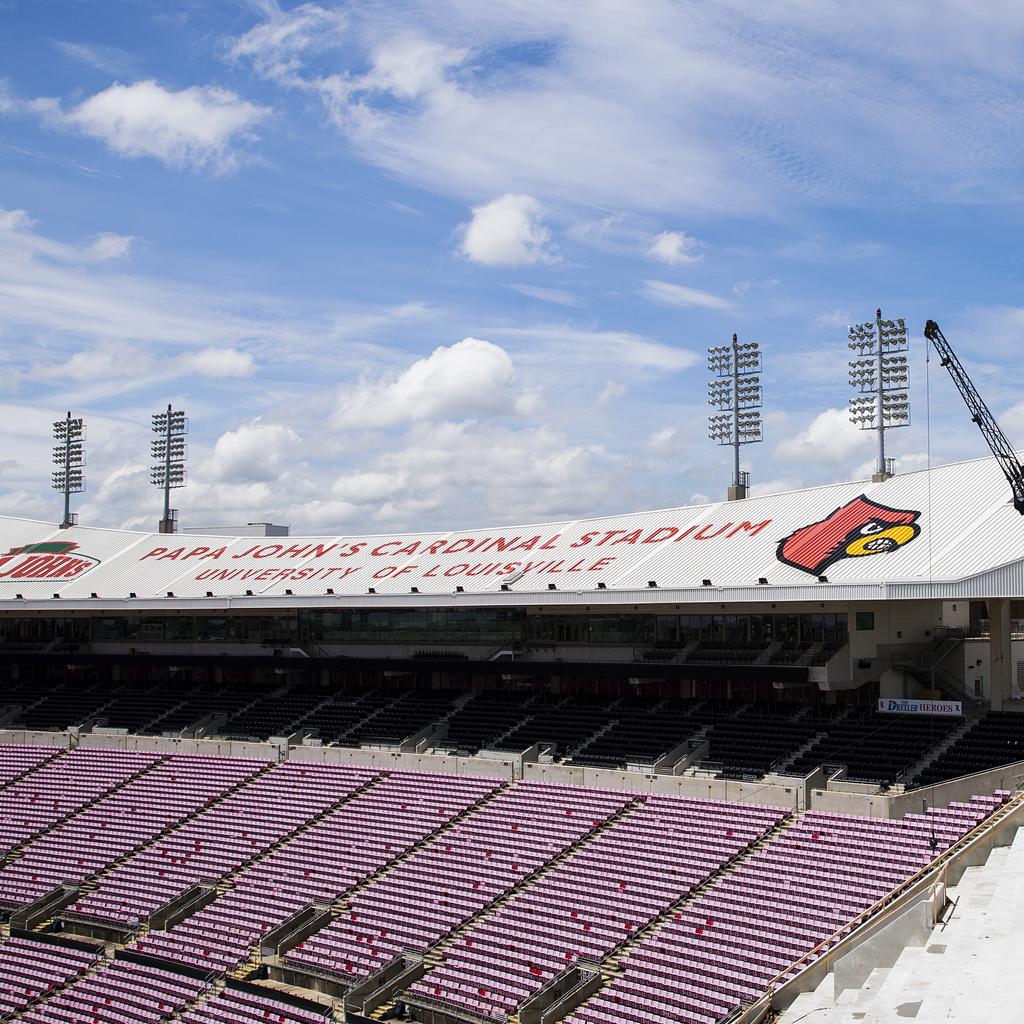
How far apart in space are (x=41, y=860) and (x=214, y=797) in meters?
6.58

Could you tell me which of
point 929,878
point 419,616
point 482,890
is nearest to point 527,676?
point 419,616

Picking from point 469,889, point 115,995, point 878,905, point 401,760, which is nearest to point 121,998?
point 115,995

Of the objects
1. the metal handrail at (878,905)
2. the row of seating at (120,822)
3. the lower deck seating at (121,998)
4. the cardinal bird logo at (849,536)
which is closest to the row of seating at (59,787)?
the row of seating at (120,822)

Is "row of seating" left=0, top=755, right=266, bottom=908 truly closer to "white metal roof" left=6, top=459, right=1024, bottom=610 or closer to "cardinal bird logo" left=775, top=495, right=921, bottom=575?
"white metal roof" left=6, top=459, right=1024, bottom=610

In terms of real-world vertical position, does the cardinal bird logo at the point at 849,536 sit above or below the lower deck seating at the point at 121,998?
above

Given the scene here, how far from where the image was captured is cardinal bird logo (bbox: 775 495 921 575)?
40.4 meters

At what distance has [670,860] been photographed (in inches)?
1363

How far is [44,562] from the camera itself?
65688 millimetres

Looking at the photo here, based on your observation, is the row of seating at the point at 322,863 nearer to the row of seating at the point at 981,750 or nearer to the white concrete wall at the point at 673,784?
the white concrete wall at the point at 673,784

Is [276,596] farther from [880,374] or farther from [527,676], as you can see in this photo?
[880,374]

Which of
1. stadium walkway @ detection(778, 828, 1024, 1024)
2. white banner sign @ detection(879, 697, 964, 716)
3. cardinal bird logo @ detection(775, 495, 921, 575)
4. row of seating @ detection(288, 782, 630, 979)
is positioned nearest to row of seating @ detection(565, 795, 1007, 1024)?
stadium walkway @ detection(778, 828, 1024, 1024)

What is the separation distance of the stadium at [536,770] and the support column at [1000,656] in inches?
5.0

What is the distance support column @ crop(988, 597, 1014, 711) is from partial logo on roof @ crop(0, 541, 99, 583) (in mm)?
45566

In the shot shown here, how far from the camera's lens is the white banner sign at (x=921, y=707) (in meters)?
37.1
